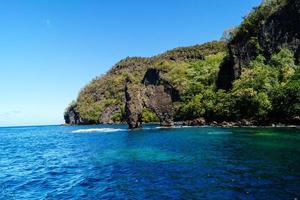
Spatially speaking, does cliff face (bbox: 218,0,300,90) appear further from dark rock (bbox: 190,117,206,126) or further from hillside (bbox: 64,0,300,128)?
dark rock (bbox: 190,117,206,126)

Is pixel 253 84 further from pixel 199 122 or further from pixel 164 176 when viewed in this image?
pixel 164 176

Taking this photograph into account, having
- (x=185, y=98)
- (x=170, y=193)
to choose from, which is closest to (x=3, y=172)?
(x=170, y=193)

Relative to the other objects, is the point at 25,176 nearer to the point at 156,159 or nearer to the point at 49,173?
the point at 49,173

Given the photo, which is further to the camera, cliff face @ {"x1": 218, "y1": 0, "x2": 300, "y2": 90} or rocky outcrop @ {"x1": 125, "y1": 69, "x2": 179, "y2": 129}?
cliff face @ {"x1": 218, "y1": 0, "x2": 300, "y2": 90}

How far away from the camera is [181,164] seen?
41.5 m

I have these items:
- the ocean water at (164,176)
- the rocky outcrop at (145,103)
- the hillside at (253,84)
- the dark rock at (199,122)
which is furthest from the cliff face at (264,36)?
the ocean water at (164,176)

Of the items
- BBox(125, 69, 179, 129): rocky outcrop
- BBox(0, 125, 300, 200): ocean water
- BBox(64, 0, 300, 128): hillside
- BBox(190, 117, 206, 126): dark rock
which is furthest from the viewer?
BBox(190, 117, 206, 126): dark rock

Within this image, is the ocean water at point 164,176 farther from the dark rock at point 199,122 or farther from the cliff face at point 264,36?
the cliff face at point 264,36

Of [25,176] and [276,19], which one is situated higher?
[276,19]

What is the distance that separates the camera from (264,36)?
151m

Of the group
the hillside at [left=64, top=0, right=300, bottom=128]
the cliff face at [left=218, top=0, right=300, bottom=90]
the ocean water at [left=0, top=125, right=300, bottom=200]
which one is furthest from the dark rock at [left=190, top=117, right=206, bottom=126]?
the ocean water at [left=0, top=125, right=300, bottom=200]

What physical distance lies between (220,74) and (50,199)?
153832 millimetres

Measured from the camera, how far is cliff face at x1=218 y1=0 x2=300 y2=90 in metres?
142

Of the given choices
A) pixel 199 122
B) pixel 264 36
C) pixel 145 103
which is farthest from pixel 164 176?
pixel 264 36
